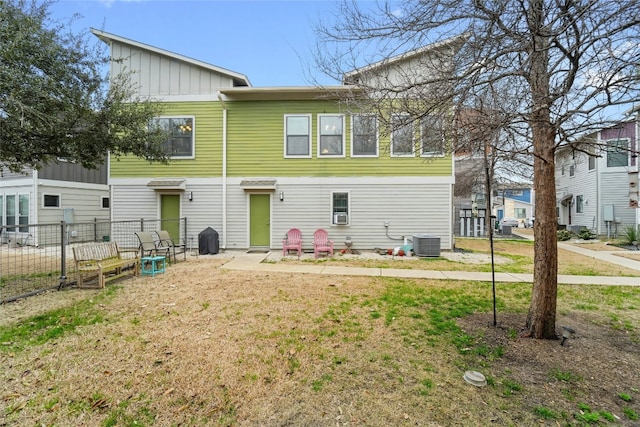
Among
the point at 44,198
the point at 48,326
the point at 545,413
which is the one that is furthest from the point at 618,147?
the point at 44,198

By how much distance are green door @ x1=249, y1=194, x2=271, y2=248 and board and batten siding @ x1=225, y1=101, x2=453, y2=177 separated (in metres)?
0.98

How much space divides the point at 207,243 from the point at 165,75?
6.40m

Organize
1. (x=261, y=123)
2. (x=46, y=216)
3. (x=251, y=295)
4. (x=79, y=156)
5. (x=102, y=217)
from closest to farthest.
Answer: (x=251, y=295)
(x=79, y=156)
(x=261, y=123)
(x=46, y=216)
(x=102, y=217)

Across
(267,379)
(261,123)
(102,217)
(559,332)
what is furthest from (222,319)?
(102,217)

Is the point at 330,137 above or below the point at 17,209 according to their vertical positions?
above

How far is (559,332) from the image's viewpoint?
12.0 feet

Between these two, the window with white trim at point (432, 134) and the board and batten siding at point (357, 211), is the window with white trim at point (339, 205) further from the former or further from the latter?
the window with white trim at point (432, 134)

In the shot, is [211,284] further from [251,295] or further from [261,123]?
[261,123]

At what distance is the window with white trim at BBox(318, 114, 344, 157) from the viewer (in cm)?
1054

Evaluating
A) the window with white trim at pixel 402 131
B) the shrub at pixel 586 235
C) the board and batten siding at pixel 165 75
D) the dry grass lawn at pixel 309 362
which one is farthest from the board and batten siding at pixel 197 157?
the shrub at pixel 586 235

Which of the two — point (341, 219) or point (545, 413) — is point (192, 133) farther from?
point (545, 413)

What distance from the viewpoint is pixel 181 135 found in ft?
34.8

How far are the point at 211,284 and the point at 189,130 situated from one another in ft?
22.9

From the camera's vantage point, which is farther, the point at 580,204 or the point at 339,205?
the point at 580,204
